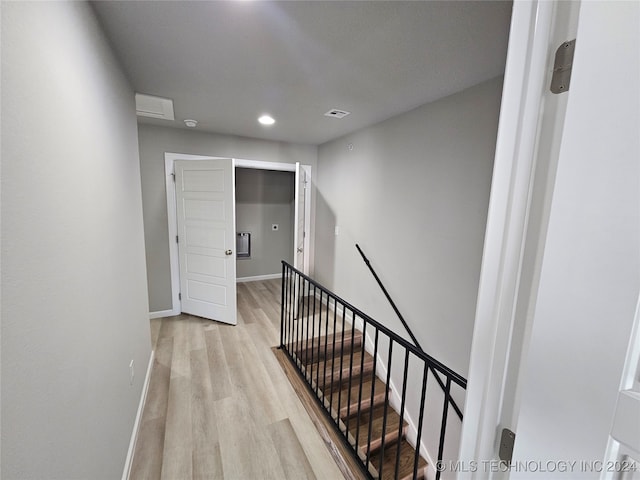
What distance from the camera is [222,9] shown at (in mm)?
1220

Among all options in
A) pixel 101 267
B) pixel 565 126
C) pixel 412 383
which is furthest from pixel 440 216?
pixel 101 267

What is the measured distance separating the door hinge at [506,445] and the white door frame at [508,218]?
0.6 inches

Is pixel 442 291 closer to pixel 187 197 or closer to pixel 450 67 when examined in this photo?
pixel 450 67

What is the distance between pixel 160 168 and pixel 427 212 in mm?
3090

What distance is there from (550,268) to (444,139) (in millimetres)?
1933

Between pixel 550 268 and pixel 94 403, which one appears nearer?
pixel 550 268

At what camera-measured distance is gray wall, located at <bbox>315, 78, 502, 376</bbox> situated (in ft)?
6.24

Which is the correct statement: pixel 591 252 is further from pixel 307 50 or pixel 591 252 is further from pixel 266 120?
pixel 266 120

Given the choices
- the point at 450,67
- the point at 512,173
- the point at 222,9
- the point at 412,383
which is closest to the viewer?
the point at 512,173

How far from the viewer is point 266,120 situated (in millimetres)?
2803

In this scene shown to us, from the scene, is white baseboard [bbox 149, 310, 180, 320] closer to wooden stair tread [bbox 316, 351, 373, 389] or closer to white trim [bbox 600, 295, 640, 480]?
wooden stair tread [bbox 316, 351, 373, 389]

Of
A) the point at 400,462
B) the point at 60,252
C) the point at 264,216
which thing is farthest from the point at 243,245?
the point at 60,252

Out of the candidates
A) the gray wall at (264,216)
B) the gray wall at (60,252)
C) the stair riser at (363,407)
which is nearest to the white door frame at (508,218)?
the gray wall at (60,252)

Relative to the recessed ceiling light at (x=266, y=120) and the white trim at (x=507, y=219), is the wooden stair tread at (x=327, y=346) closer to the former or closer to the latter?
the white trim at (x=507, y=219)
